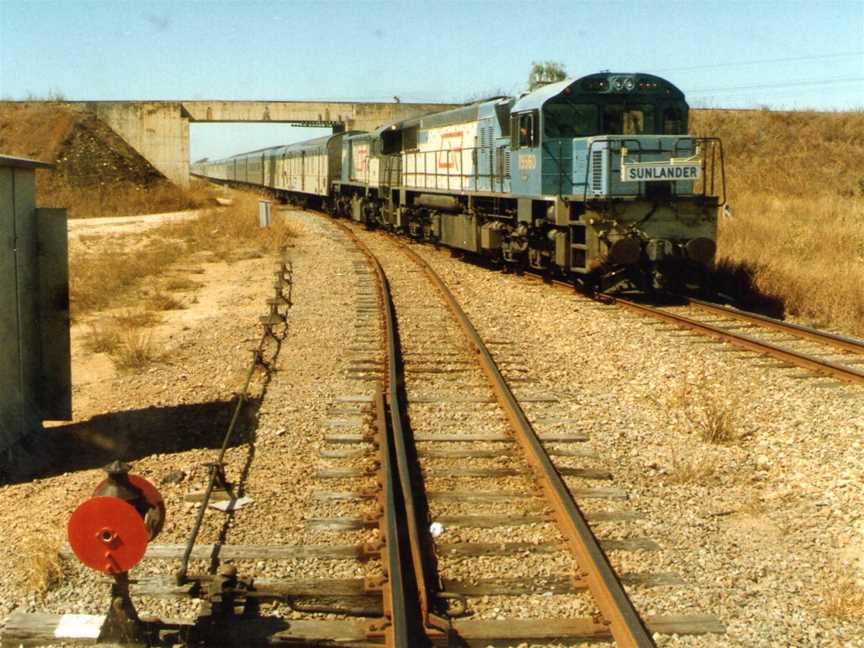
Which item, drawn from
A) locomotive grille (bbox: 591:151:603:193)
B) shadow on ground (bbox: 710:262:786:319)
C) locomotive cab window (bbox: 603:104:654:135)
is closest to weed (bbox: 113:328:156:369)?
locomotive grille (bbox: 591:151:603:193)

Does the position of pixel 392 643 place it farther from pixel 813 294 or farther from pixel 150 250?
pixel 150 250

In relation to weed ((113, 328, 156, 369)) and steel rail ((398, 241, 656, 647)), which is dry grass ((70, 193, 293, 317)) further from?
steel rail ((398, 241, 656, 647))

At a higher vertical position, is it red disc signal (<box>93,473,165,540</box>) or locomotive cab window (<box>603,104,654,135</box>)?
locomotive cab window (<box>603,104,654,135</box>)

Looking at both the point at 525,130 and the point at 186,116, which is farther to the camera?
the point at 186,116

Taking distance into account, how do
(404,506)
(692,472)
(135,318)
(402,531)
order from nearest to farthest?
(402,531), (404,506), (692,472), (135,318)

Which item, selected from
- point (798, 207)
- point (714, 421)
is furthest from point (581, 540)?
point (798, 207)

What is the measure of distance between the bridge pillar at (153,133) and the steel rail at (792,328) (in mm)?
37913

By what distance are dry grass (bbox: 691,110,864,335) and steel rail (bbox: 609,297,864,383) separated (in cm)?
218

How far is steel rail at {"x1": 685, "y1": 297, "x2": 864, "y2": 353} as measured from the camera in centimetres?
1009

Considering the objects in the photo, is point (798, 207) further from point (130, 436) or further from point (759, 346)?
point (130, 436)

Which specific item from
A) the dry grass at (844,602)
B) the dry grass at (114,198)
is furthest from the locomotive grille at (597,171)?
the dry grass at (114,198)

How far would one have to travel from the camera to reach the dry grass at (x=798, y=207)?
13.6 m

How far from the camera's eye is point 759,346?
32.6ft

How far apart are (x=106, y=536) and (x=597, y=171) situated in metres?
10.5
